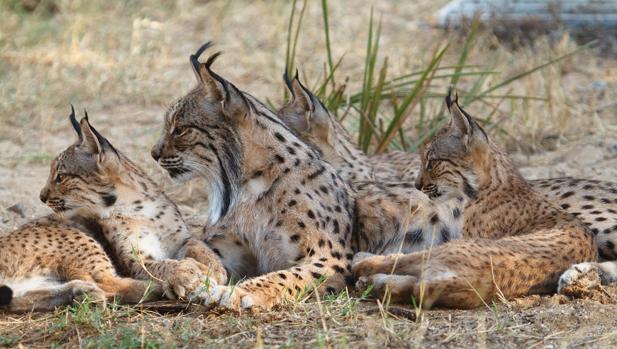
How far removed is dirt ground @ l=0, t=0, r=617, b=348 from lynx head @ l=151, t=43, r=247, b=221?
940mm

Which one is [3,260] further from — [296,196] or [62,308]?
[296,196]

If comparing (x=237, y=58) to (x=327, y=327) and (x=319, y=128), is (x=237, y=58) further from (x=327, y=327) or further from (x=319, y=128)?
(x=327, y=327)

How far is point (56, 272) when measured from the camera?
19.0ft

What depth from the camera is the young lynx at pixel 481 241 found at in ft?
17.2

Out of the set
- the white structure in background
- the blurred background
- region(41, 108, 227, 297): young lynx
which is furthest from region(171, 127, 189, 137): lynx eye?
the white structure in background

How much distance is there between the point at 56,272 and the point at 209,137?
99 centimetres

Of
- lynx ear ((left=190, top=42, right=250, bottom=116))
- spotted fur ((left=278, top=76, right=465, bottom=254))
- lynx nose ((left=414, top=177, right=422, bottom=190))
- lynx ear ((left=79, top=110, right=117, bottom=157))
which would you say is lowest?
spotted fur ((left=278, top=76, right=465, bottom=254))

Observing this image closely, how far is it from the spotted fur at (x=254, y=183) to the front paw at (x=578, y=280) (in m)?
1.01

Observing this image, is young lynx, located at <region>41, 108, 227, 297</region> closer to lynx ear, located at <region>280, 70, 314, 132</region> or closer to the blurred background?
the blurred background

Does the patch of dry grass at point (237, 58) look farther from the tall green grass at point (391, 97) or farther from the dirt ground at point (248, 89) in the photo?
the tall green grass at point (391, 97)

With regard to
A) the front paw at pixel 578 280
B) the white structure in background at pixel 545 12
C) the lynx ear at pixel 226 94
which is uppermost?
the white structure in background at pixel 545 12

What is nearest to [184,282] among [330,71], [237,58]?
[330,71]

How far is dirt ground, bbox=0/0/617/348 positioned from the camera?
488cm

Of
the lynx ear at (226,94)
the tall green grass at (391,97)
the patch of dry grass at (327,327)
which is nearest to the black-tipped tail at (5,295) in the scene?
the patch of dry grass at (327,327)
